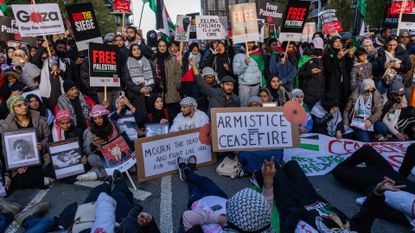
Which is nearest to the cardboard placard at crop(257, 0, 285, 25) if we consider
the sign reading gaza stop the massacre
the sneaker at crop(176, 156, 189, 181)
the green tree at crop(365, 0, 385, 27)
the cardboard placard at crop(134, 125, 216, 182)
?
the sign reading gaza stop the massacre

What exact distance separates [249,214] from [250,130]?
3.15 m

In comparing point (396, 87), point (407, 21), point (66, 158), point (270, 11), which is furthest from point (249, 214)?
point (270, 11)

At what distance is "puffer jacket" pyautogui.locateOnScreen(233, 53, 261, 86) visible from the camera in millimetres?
6855

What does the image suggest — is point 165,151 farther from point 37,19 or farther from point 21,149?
point 37,19

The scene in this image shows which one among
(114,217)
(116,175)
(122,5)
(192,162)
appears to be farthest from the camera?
(122,5)

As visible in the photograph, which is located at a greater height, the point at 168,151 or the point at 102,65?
the point at 102,65

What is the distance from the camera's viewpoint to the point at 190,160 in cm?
516

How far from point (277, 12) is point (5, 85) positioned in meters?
8.14

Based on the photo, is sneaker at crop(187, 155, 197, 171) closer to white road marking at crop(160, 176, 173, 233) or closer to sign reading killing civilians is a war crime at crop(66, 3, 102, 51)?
white road marking at crop(160, 176, 173, 233)

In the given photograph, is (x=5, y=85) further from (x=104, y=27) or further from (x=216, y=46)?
(x=104, y=27)

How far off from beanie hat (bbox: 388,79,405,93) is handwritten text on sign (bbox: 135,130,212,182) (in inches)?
151

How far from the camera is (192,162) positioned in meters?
5.13

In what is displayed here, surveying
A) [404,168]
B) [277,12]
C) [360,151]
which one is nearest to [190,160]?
[360,151]

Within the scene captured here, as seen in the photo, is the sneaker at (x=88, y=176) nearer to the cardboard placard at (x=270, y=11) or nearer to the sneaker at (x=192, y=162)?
the sneaker at (x=192, y=162)
